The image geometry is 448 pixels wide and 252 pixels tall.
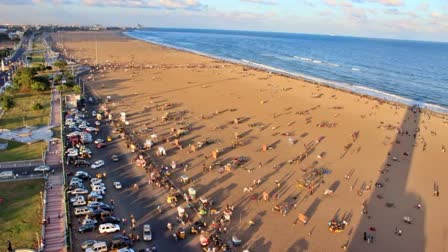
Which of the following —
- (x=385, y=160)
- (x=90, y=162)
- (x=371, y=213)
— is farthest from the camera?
(x=385, y=160)

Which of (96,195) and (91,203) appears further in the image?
(96,195)

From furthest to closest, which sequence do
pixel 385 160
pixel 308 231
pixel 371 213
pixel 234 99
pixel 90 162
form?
pixel 234 99 → pixel 385 160 → pixel 90 162 → pixel 371 213 → pixel 308 231

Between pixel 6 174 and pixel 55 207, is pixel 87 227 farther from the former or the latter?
pixel 6 174

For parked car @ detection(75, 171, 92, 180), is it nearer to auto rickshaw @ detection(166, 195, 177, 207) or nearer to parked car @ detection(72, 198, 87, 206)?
parked car @ detection(72, 198, 87, 206)

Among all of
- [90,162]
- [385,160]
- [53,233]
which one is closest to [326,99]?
[385,160]

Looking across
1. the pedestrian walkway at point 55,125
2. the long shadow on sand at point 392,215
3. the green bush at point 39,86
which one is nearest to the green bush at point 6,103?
the pedestrian walkway at point 55,125

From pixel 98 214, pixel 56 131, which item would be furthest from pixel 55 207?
pixel 56 131

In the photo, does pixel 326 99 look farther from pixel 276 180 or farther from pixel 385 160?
pixel 276 180
